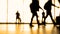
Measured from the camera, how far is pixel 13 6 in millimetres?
12594

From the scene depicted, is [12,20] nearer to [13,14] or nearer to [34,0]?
[13,14]

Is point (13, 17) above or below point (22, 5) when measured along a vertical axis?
below

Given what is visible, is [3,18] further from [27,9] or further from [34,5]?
[34,5]

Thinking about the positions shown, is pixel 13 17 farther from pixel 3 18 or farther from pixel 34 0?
pixel 34 0

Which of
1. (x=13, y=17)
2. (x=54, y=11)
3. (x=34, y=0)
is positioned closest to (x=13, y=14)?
(x=13, y=17)

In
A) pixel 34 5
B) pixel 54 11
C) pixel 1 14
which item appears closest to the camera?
pixel 34 5

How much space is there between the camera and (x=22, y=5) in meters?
12.8

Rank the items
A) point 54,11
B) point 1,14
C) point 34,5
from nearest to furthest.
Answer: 1. point 34,5
2. point 1,14
3. point 54,11

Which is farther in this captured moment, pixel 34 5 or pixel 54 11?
pixel 54 11

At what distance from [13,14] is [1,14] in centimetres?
84

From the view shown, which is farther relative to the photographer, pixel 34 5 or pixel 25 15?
pixel 25 15

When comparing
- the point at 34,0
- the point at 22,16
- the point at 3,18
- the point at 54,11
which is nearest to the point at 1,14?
the point at 3,18

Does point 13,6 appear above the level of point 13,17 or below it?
above

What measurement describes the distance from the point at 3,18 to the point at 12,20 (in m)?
0.64
